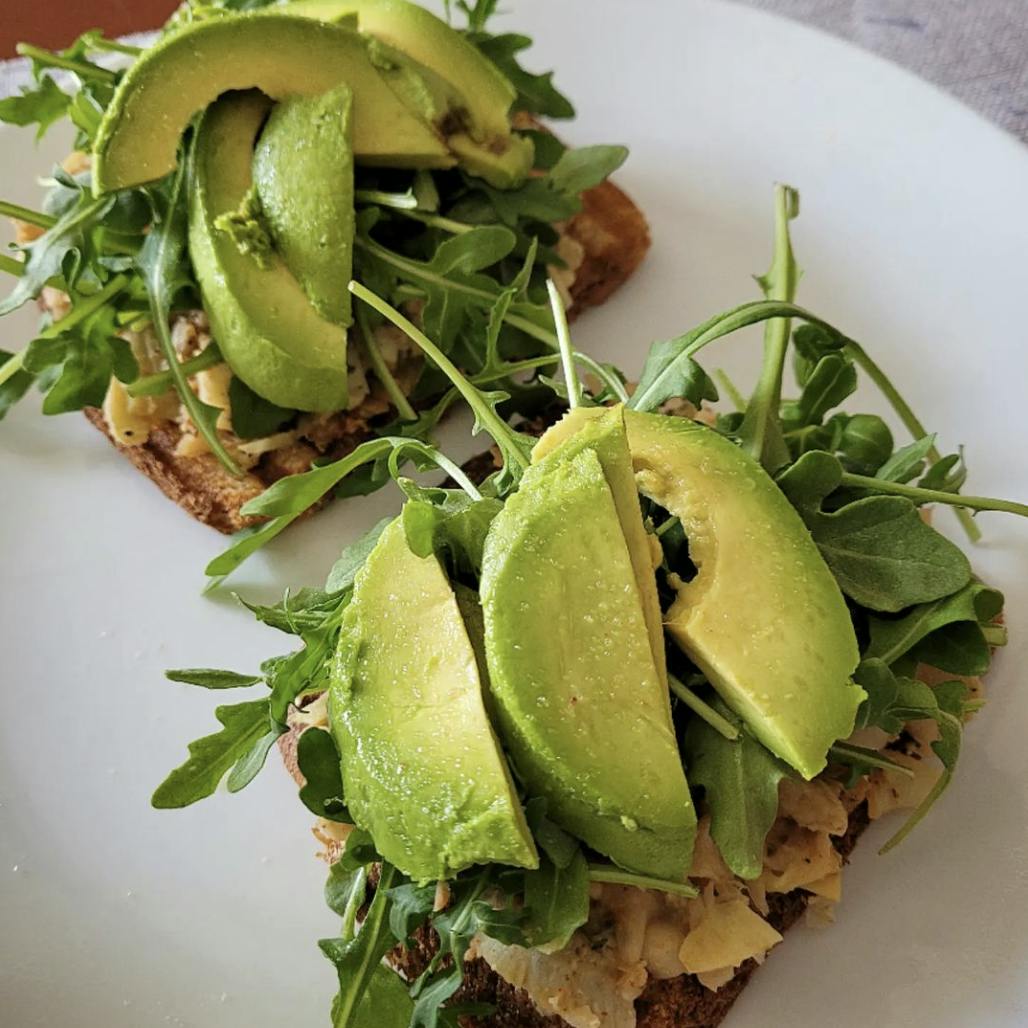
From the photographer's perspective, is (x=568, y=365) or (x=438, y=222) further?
(x=438, y=222)

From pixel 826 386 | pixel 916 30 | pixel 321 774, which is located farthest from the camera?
pixel 916 30

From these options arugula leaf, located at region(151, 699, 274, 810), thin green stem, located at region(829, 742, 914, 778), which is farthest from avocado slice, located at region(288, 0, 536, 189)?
thin green stem, located at region(829, 742, 914, 778)

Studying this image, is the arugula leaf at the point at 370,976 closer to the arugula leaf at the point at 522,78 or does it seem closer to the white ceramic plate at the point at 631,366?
the white ceramic plate at the point at 631,366

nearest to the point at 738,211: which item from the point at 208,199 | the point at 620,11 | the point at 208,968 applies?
the point at 620,11

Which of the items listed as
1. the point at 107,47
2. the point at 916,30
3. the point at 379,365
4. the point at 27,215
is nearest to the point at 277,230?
the point at 379,365

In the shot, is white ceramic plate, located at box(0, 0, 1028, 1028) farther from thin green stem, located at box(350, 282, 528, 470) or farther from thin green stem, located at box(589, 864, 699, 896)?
thin green stem, located at box(350, 282, 528, 470)

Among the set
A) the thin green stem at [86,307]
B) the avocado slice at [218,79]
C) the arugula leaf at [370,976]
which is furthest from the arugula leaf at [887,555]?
the thin green stem at [86,307]

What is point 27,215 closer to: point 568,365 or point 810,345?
point 568,365

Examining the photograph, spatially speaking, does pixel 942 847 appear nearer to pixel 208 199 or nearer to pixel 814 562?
pixel 814 562
